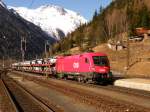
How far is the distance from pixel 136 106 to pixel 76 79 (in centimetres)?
3334

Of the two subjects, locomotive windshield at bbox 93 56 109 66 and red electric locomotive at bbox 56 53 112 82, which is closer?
red electric locomotive at bbox 56 53 112 82

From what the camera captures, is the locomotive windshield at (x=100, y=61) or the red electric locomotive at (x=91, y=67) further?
the locomotive windshield at (x=100, y=61)

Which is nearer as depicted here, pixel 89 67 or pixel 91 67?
pixel 91 67

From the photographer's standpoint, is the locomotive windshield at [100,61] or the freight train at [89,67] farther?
the locomotive windshield at [100,61]

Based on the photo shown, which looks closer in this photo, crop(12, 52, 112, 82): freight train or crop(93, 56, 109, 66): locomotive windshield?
crop(12, 52, 112, 82): freight train

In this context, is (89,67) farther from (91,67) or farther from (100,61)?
(100,61)

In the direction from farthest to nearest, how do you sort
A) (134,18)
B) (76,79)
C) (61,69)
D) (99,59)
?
(134,18)
(61,69)
(76,79)
(99,59)

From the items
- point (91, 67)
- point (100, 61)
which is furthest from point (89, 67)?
point (100, 61)

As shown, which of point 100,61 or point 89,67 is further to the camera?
point 89,67

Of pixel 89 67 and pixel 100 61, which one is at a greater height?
pixel 100 61

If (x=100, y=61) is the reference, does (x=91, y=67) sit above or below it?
below

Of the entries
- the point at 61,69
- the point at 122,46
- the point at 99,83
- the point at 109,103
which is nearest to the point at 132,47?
the point at 122,46

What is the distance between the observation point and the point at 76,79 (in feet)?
189

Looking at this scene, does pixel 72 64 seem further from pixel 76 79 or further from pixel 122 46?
pixel 122 46
